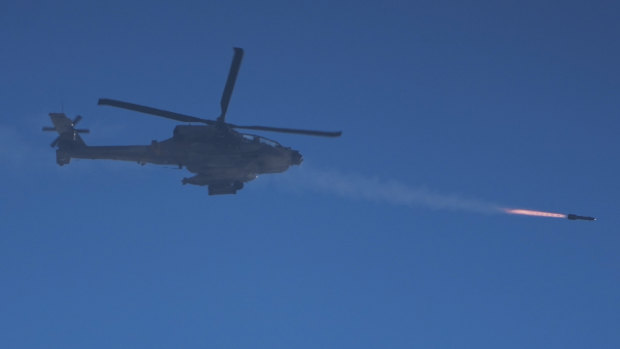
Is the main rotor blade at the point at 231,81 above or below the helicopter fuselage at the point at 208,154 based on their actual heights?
above

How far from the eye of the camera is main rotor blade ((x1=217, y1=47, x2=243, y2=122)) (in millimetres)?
72938

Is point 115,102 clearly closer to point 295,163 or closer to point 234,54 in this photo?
point 234,54

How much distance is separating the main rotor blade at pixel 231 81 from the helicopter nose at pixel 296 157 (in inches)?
267

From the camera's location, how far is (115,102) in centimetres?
7275

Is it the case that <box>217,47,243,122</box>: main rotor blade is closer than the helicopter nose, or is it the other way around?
<box>217,47,243,122</box>: main rotor blade

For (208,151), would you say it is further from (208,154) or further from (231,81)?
(231,81)

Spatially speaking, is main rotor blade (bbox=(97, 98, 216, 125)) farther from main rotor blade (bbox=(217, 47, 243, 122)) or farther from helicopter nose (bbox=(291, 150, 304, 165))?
helicopter nose (bbox=(291, 150, 304, 165))

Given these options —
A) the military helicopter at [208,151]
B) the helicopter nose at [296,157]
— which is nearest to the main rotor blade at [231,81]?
the military helicopter at [208,151]

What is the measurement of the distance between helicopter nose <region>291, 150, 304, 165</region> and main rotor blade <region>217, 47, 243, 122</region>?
6.79 metres

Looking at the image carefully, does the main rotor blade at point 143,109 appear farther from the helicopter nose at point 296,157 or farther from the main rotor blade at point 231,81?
the helicopter nose at point 296,157

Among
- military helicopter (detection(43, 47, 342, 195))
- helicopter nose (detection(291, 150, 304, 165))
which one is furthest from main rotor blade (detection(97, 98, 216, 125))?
helicopter nose (detection(291, 150, 304, 165))

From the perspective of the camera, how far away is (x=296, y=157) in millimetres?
79938

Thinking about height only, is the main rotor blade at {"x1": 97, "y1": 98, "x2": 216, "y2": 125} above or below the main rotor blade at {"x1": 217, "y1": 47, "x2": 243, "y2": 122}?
below

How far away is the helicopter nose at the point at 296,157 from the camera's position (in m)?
79.8
